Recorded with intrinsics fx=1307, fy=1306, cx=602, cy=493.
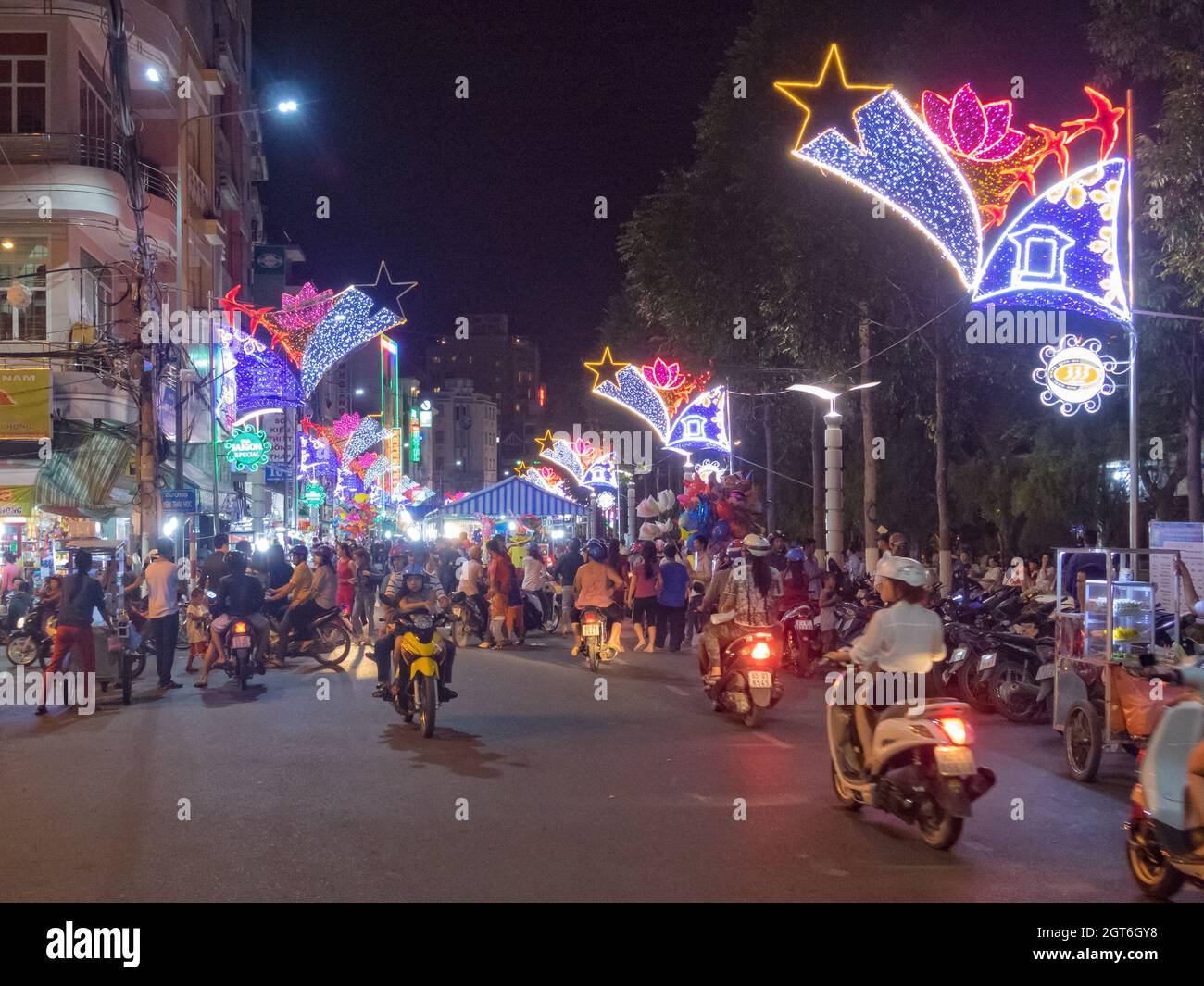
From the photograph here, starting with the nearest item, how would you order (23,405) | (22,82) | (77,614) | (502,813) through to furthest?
(502,813) → (77,614) → (23,405) → (22,82)

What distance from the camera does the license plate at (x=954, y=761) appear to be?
7285mm

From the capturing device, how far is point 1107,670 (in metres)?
9.73

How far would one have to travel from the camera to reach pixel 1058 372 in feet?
56.1

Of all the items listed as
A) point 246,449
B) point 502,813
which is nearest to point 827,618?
point 502,813

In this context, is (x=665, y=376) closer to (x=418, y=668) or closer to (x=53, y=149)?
(x=53, y=149)

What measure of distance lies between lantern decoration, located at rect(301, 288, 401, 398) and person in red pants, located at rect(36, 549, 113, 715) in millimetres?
18751

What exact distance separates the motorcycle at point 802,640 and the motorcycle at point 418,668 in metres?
6.49

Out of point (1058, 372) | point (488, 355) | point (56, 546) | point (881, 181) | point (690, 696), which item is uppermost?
point (488, 355)

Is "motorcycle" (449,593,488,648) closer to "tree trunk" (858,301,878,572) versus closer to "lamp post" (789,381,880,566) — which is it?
"lamp post" (789,381,880,566)

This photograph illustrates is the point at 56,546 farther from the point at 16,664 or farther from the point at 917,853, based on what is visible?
the point at 917,853

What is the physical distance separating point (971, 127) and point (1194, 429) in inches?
350

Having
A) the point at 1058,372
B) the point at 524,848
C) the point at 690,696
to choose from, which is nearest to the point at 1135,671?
the point at 524,848

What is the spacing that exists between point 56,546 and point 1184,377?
20891 millimetres

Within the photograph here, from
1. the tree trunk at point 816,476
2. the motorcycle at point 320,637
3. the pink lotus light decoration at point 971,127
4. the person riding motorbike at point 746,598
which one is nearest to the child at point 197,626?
the motorcycle at point 320,637
